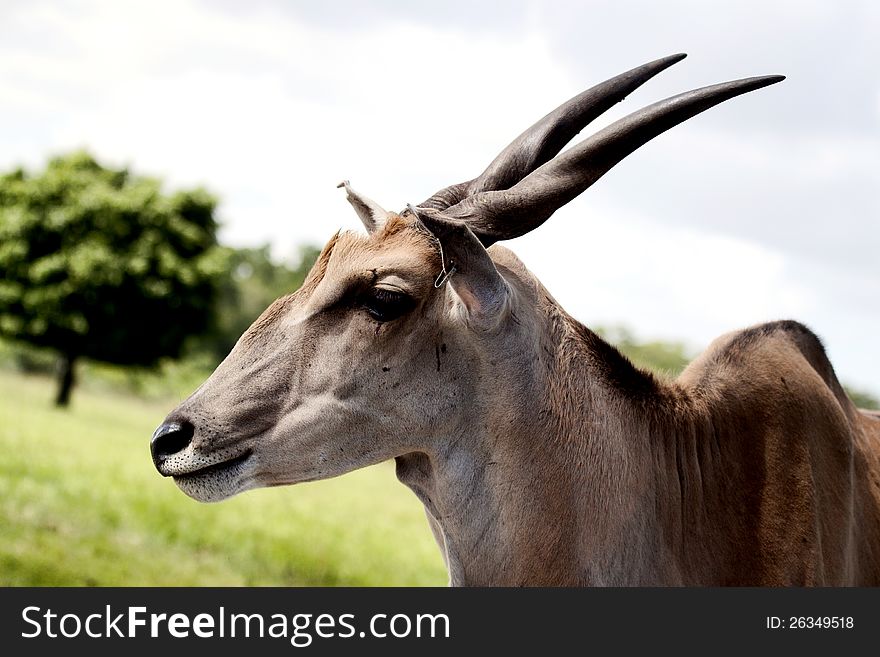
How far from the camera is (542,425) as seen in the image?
154 inches

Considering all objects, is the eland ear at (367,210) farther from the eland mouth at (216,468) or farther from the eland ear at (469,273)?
the eland mouth at (216,468)

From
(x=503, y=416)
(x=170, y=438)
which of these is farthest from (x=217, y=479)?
(x=503, y=416)

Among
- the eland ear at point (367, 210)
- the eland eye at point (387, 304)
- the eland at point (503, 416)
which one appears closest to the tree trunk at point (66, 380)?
the eland ear at point (367, 210)

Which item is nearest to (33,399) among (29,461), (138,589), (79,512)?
(29,461)

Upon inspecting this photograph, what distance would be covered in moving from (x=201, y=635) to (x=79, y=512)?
13034mm

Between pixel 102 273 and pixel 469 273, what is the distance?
46.7 m

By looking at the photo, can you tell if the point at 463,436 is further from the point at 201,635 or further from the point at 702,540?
the point at 201,635

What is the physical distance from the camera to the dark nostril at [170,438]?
361 cm

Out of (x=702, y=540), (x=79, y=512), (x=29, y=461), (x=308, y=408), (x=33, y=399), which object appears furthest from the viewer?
(x=33, y=399)

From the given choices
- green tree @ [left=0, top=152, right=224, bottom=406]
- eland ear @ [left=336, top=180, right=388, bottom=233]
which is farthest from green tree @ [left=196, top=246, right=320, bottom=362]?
eland ear @ [left=336, top=180, right=388, bottom=233]

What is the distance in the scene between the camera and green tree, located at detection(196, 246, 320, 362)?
172ft

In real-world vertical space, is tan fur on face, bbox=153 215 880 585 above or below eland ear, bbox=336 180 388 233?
below

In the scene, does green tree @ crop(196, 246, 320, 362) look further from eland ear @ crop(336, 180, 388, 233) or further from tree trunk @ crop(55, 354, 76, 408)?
eland ear @ crop(336, 180, 388, 233)

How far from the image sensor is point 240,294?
80375 millimetres
